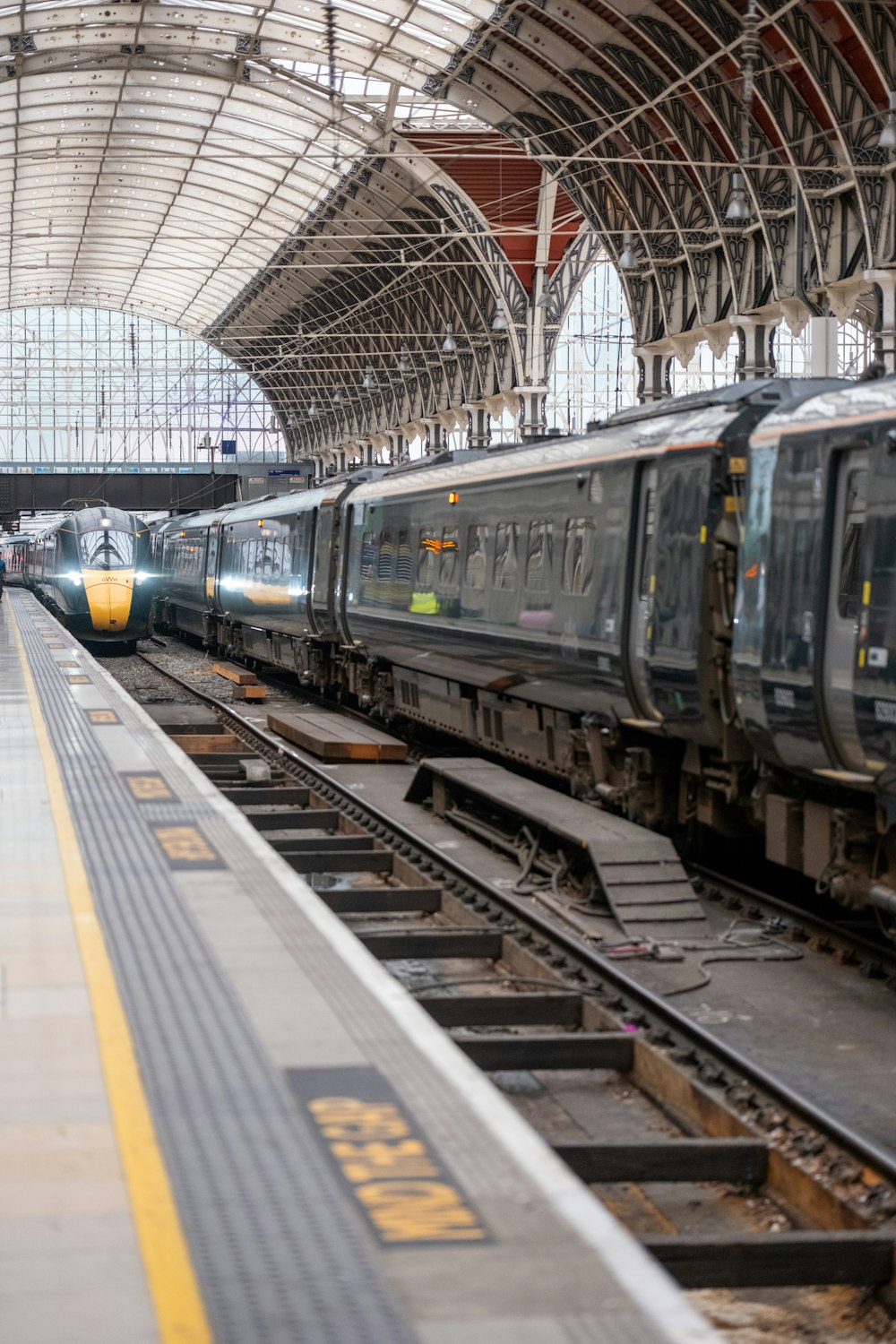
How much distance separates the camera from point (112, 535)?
4103 cm

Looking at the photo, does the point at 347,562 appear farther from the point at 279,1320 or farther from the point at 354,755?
the point at 279,1320

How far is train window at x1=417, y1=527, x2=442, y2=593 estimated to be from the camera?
21.4 m

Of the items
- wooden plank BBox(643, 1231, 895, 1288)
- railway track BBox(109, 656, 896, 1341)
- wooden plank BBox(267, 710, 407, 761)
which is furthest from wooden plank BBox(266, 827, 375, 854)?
wooden plank BBox(643, 1231, 895, 1288)

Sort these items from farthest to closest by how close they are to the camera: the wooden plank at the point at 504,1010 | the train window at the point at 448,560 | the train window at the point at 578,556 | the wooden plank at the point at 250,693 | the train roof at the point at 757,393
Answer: the wooden plank at the point at 250,693 < the train window at the point at 448,560 < the train window at the point at 578,556 < the train roof at the point at 757,393 < the wooden plank at the point at 504,1010

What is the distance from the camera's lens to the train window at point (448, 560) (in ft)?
67.0

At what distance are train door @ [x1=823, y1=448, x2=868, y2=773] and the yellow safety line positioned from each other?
4565 mm

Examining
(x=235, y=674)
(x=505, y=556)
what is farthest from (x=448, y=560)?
(x=235, y=674)

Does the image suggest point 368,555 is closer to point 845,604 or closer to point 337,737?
point 337,737

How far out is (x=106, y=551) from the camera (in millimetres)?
40906

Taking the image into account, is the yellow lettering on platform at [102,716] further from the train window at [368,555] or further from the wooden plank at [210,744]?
the train window at [368,555]

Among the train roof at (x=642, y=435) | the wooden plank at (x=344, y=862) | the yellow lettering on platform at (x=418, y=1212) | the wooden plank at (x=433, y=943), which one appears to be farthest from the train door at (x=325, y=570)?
the yellow lettering on platform at (x=418, y=1212)

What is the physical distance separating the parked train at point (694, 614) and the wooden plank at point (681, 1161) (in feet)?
10.0

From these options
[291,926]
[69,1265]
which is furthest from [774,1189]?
[69,1265]

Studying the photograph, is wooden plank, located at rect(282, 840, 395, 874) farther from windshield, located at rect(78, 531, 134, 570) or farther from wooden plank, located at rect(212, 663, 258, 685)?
windshield, located at rect(78, 531, 134, 570)
